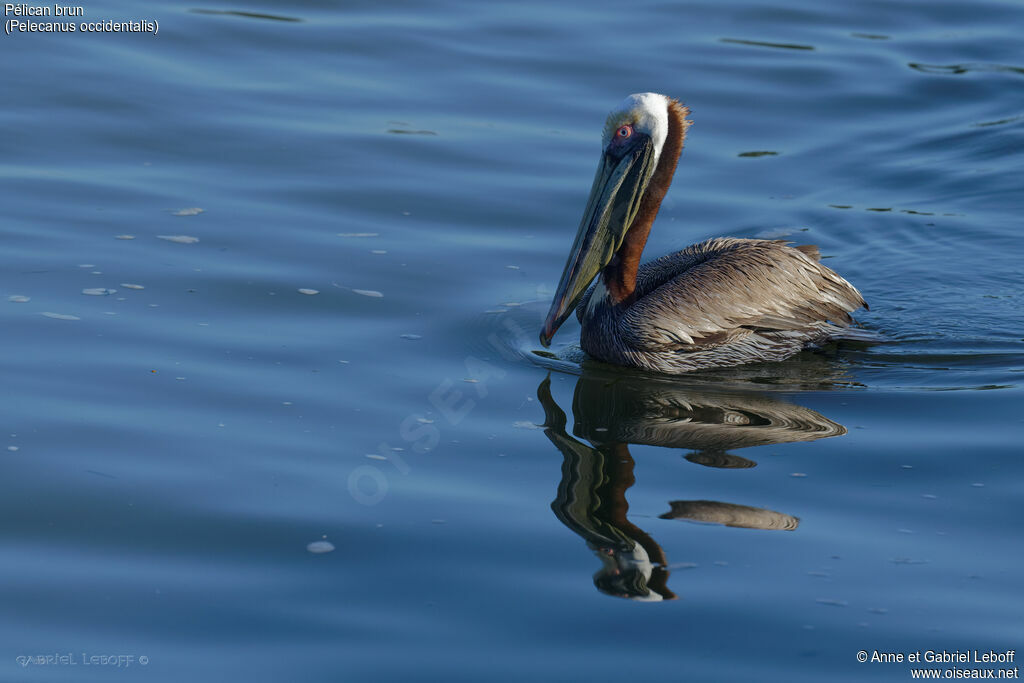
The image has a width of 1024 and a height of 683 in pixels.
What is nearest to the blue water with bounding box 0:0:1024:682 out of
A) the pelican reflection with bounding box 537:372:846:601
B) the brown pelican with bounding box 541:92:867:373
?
the pelican reflection with bounding box 537:372:846:601

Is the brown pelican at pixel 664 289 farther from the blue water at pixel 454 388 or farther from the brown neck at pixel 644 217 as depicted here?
the blue water at pixel 454 388

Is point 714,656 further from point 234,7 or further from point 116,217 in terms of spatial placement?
point 234,7

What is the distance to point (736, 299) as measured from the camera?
6.11 metres

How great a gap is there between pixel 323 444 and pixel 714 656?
1940 mm

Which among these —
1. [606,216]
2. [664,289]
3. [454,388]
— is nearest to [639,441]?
[454,388]

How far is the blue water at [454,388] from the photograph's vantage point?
12.6 ft

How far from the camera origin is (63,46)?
10.6m

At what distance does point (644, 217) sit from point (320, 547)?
2.71 metres

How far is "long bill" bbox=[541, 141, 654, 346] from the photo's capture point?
6113 mm

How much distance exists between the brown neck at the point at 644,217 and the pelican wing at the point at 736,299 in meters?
0.12

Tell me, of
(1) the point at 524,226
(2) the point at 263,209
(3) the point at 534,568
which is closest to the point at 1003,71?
(1) the point at 524,226

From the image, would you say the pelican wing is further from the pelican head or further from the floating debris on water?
the floating debris on water

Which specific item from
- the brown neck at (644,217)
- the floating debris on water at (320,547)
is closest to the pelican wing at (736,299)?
the brown neck at (644,217)

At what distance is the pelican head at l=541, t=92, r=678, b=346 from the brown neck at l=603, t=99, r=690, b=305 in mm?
40
